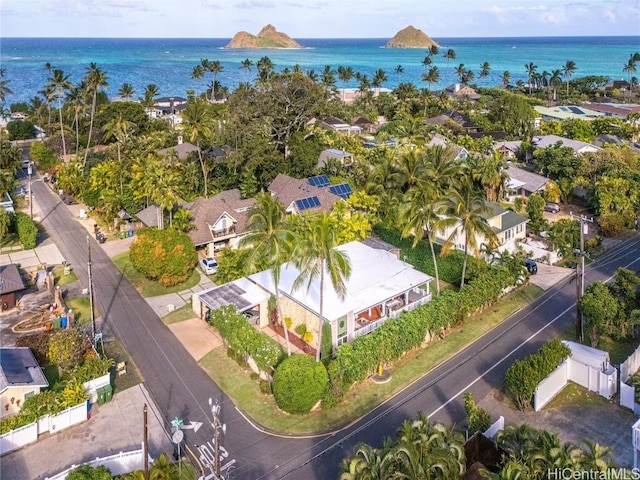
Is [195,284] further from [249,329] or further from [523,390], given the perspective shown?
[523,390]

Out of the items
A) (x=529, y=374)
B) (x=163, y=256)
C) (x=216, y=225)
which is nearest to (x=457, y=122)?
(x=216, y=225)

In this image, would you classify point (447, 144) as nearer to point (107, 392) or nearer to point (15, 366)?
point (107, 392)

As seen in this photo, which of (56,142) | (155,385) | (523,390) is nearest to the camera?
(523,390)

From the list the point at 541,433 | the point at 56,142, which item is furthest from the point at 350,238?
the point at 56,142

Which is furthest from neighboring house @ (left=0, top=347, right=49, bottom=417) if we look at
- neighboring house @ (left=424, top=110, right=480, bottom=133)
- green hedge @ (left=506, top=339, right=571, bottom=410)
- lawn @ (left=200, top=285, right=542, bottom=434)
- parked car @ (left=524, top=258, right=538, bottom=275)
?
neighboring house @ (left=424, top=110, right=480, bottom=133)

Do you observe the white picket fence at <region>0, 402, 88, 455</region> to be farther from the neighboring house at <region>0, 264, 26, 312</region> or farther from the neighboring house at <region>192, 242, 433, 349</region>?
the neighboring house at <region>0, 264, 26, 312</region>

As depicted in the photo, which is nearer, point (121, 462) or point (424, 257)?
point (121, 462)

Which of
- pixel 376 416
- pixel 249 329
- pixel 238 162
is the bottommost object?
pixel 376 416
